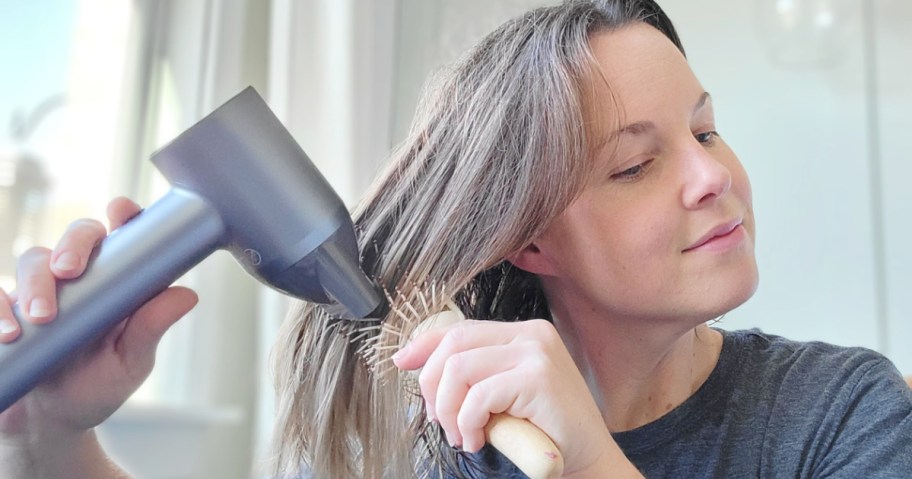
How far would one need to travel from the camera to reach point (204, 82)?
1.34 meters

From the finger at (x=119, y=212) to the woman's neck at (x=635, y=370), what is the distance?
407 mm

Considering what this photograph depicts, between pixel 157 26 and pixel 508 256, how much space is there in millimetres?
920

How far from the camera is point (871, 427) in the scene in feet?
2.06

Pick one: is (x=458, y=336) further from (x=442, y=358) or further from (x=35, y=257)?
(x=35, y=257)

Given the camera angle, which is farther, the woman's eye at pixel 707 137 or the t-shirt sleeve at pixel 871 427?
the woman's eye at pixel 707 137

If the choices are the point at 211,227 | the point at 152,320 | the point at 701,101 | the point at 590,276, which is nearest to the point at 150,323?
the point at 152,320

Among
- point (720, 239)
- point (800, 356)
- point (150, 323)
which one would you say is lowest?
point (800, 356)

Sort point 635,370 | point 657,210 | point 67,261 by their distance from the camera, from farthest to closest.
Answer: point 635,370 < point 657,210 < point 67,261

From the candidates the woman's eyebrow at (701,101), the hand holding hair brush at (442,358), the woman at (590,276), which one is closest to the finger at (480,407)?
the hand holding hair brush at (442,358)

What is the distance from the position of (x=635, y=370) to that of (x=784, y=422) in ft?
0.44

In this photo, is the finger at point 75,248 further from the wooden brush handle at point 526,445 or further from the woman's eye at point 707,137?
the woman's eye at point 707,137

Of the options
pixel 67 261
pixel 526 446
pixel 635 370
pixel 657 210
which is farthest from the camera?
pixel 635 370

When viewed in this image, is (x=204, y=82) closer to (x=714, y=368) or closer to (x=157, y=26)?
(x=157, y=26)

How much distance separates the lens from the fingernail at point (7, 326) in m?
0.52
